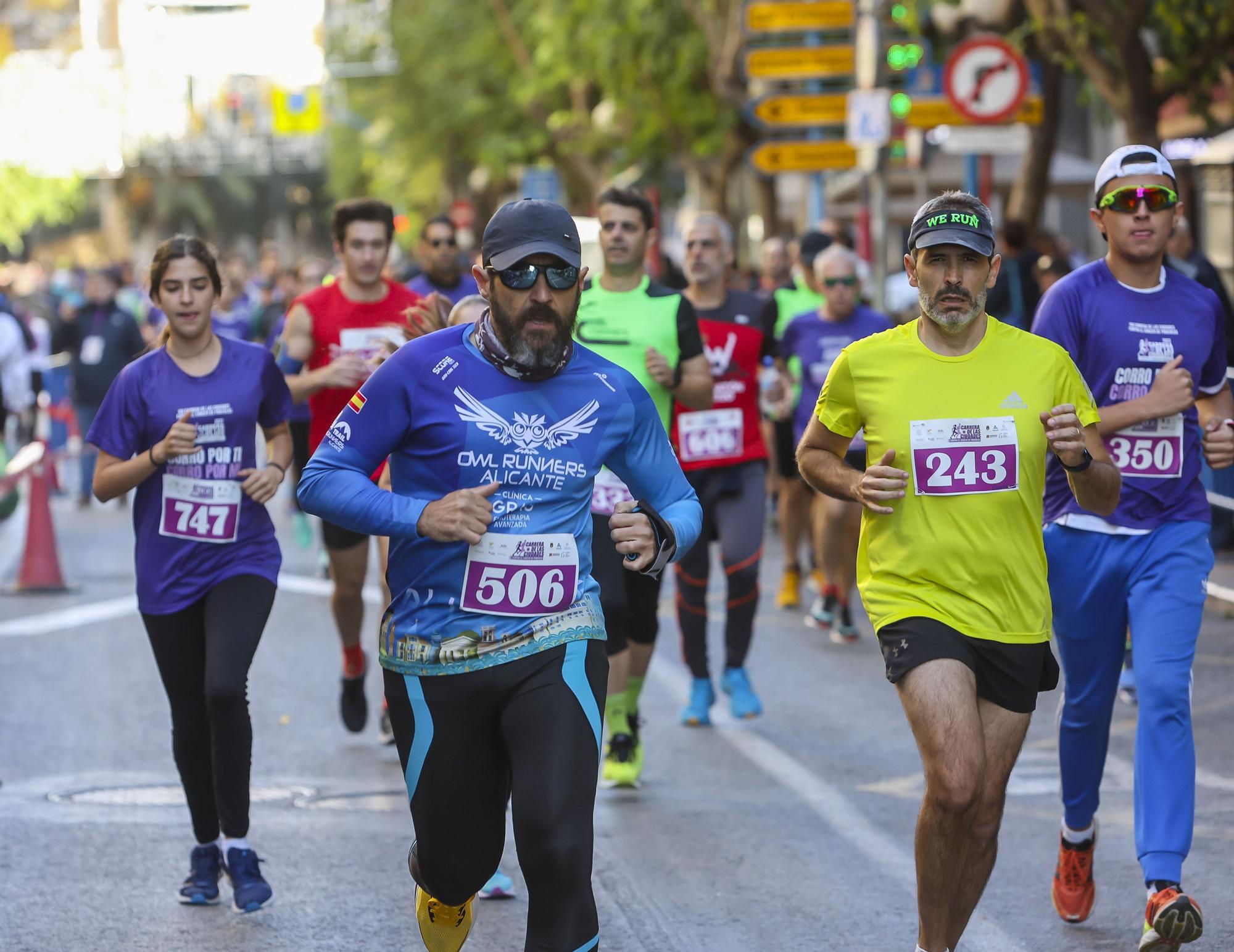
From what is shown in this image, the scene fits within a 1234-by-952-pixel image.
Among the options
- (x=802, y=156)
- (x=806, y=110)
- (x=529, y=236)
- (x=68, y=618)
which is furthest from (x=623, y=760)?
(x=802, y=156)

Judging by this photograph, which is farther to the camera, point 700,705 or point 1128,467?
point 700,705

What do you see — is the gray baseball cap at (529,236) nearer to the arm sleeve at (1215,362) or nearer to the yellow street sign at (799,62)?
the arm sleeve at (1215,362)

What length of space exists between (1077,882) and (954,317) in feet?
6.11

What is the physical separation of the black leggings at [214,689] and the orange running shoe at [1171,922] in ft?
8.82

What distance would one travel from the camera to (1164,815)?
5590 millimetres

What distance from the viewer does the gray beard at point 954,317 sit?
17.2ft

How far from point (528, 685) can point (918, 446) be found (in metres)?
1.25

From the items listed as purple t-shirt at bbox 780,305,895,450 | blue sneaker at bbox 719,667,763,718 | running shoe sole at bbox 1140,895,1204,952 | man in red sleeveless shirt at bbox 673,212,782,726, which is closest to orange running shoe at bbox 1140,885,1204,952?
running shoe sole at bbox 1140,895,1204,952

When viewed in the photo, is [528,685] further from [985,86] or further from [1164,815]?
[985,86]

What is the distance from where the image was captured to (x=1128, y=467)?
20.1 ft

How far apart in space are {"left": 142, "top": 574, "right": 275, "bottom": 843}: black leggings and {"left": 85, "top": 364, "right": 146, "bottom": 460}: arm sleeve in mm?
534

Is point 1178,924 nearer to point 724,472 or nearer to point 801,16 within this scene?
point 724,472

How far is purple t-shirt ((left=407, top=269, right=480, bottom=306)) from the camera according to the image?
30.7ft

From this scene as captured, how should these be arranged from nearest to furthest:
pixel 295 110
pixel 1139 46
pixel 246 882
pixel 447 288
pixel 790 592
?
pixel 246 882 < pixel 447 288 < pixel 790 592 < pixel 1139 46 < pixel 295 110
